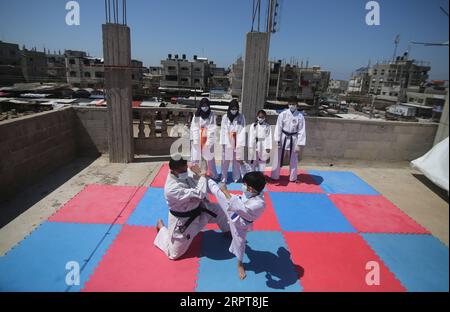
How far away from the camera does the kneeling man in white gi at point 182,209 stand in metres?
3.12

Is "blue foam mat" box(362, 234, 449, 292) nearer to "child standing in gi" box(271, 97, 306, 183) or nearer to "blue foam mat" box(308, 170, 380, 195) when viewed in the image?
"blue foam mat" box(308, 170, 380, 195)

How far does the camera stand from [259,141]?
5.70 metres

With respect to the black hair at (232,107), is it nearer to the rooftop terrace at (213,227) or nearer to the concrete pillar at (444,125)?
the rooftop terrace at (213,227)

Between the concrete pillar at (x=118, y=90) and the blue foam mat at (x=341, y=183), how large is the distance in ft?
15.4

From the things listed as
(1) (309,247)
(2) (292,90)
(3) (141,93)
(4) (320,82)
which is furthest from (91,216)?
(4) (320,82)

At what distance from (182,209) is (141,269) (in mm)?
842

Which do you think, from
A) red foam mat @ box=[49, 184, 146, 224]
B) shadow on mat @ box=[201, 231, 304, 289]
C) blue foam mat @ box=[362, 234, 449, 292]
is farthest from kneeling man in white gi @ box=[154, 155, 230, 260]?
blue foam mat @ box=[362, 234, 449, 292]

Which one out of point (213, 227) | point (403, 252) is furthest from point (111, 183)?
point (403, 252)

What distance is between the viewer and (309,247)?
12.2ft

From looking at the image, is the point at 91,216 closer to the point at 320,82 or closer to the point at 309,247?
the point at 309,247

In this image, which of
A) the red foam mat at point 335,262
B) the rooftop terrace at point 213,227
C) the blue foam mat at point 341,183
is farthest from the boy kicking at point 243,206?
the blue foam mat at point 341,183

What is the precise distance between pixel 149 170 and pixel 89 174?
128 centimetres

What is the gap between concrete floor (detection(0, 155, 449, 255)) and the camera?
3.98 meters

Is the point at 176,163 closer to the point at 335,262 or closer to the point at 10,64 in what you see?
the point at 335,262
